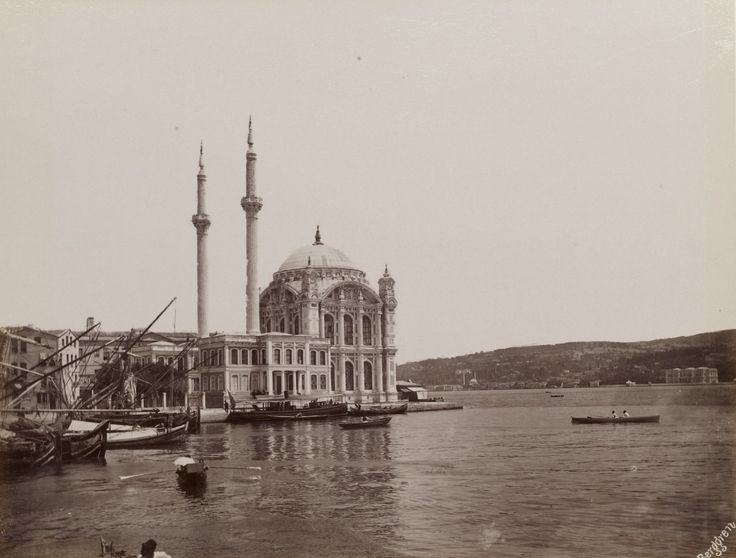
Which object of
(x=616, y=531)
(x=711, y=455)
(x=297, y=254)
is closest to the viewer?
(x=616, y=531)

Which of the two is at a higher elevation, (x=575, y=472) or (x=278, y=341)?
(x=278, y=341)

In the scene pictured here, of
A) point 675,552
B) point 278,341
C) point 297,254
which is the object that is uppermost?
point 297,254

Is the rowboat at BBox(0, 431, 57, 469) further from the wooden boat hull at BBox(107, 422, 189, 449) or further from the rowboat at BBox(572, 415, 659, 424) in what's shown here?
the rowboat at BBox(572, 415, 659, 424)

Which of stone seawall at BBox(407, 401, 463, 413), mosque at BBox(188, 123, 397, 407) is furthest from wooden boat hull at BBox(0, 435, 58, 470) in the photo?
stone seawall at BBox(407, 401, 463, 413)

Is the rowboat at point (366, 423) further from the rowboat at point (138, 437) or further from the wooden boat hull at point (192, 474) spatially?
the wooden boat hull at point (192, 474)

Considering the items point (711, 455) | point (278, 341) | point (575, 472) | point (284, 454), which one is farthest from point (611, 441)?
point (278, 341)

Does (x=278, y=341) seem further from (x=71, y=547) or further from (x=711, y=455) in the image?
(x=71, y=547)

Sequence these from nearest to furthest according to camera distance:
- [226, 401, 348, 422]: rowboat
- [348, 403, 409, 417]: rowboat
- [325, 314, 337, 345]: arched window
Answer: [226, 401, 348, 422]: rowboat
[348, 403, 409, 417]: rowboat
[325, 314, 337, 345]: arched window
